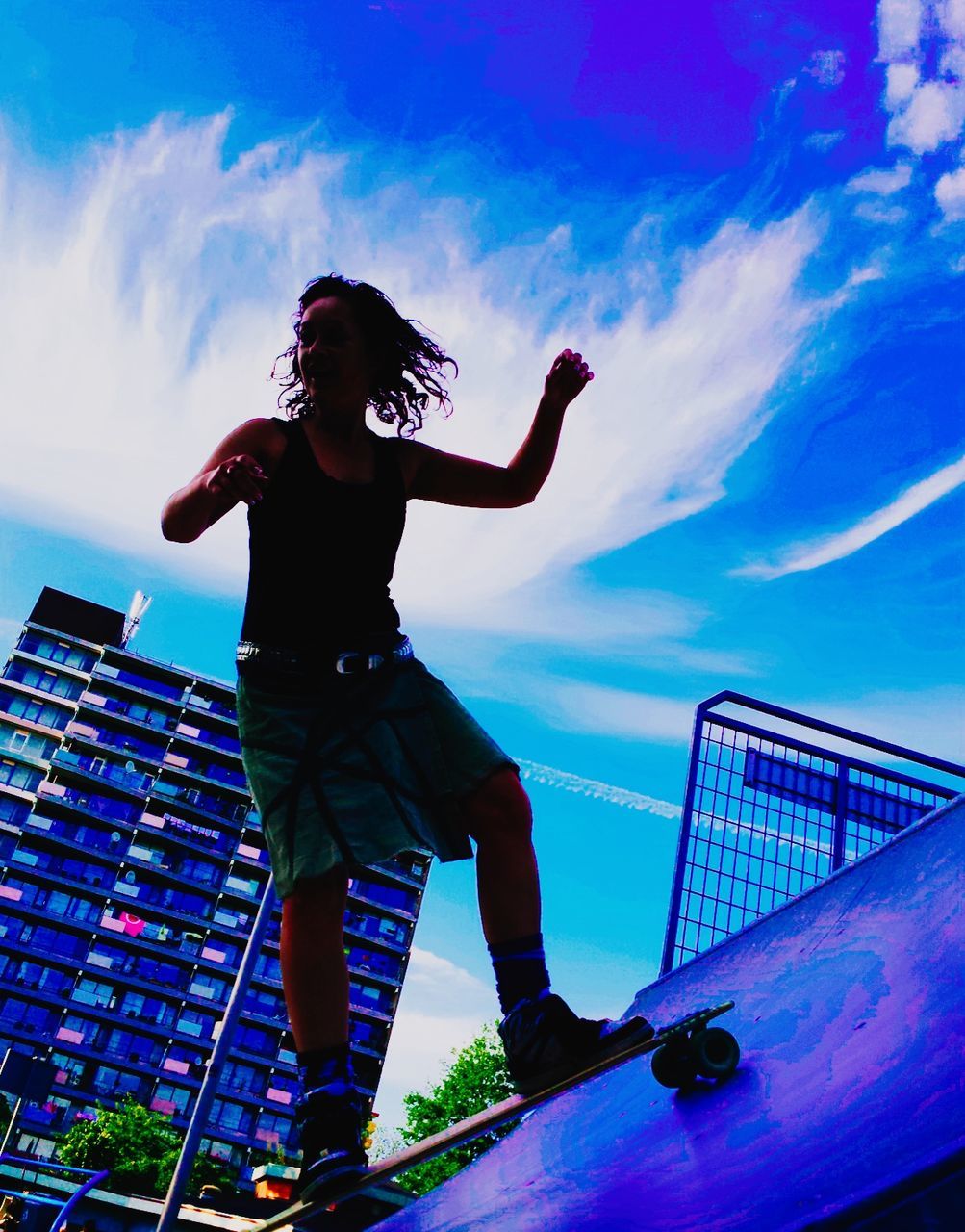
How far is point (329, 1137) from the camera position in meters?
2.02

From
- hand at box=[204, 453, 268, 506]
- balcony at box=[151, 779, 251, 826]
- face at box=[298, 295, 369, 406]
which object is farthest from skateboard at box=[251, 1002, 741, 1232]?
balcony at box=[151, 779, 251, 826]

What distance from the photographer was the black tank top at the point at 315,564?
7.85ft

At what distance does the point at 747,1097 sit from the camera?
1.72 m

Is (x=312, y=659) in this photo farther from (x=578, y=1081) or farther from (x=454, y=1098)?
(x=454, y=1098)

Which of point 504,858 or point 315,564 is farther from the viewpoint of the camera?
point 315,564

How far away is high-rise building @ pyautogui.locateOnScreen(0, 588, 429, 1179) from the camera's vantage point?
57.1 meters

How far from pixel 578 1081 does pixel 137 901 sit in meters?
66.3

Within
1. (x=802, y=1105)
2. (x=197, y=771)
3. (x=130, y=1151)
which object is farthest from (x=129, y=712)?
(x=802, y=1105)

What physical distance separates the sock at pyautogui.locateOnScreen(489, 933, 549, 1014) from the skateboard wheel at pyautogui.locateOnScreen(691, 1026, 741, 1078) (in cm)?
36

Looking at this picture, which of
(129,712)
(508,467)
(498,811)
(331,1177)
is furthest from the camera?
(129,712)

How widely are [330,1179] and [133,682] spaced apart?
69459mm

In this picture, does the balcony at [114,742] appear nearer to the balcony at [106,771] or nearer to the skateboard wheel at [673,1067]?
the balcony at [106,771]

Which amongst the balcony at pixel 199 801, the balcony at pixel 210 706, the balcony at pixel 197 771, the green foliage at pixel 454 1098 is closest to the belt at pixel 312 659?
the green foliage at pixel 454 1098

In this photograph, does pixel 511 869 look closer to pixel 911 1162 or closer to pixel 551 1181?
pixel 551 1181
